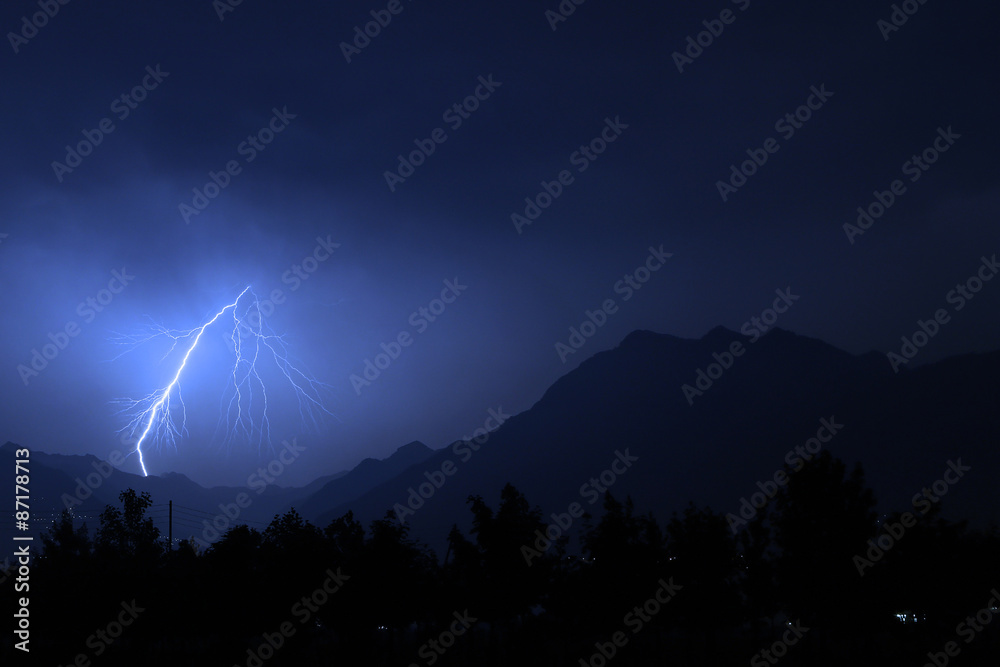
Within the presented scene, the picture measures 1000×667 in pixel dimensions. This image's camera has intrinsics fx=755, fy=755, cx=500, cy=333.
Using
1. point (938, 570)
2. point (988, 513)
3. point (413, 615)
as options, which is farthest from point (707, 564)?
point (988, 513)

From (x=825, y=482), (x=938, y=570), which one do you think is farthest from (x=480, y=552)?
(x=938, y=570)

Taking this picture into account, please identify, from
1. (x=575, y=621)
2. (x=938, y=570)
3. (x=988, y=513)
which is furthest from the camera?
(x=988, y=513)

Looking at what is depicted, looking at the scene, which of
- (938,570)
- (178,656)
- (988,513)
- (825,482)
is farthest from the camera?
(988,513)

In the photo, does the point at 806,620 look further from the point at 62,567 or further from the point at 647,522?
the point at 62,567

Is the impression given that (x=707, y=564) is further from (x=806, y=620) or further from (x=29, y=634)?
(x=29, y=634)

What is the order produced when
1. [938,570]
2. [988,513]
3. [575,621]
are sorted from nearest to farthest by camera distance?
[938,570] → [575,621] → [988,513]

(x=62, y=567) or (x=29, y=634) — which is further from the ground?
(x=62, y=567)

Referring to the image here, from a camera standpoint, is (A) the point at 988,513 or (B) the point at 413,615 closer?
(B) the point at 413,615

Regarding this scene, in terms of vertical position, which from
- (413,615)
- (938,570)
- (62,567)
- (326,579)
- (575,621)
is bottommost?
(938,570)

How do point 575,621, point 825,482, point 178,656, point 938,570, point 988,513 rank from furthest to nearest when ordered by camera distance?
point 988,513 → point 178,656 → point 575,621 → point 938,570 → point 825,482
